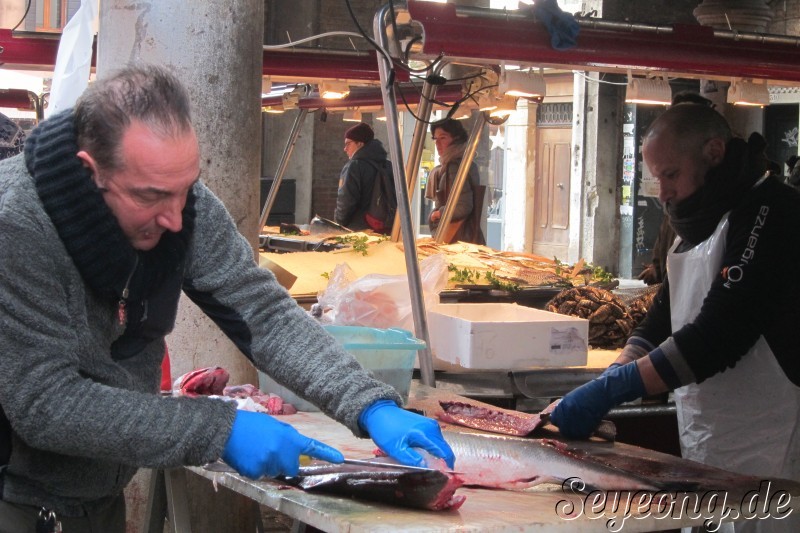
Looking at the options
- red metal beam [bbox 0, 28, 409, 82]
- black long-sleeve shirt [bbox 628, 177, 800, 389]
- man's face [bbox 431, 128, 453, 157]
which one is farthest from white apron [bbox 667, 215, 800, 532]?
man's face [bbox 431, 128, 453, 157]

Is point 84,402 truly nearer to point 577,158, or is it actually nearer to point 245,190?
point 245,190

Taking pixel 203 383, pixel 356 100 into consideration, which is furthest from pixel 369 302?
pixel 356 100

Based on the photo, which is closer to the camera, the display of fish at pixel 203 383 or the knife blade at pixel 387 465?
the knife blade at pixel 387 465

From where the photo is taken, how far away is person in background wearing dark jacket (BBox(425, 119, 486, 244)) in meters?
9.72

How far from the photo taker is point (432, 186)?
34.6 feet

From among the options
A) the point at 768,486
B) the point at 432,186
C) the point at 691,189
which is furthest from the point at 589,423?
the point at 432,186

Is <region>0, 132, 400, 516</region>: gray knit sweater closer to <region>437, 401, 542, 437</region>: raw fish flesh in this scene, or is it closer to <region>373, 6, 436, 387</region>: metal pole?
<region>437, 401, 542, 437</region>: raw fish flesh

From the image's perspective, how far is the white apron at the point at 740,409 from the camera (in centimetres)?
399

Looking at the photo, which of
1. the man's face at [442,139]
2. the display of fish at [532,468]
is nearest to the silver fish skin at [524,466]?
the display of fish at [532,468]

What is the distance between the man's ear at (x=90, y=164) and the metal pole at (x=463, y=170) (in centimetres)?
578

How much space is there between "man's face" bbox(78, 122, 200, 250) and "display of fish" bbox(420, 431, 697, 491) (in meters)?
1.14

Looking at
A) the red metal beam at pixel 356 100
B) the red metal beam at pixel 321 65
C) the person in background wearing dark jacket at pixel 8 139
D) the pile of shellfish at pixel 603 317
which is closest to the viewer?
the person in background wearing dark jacket at pixel 8 139

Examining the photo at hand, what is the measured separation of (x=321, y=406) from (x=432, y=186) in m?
7.90

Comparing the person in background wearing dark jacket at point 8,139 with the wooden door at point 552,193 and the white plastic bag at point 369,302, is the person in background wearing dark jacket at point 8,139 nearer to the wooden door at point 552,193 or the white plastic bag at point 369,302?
the white plastic bag at point 369,302
